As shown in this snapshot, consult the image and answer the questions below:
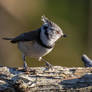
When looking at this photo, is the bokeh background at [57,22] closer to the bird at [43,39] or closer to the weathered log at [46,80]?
the bird at [43,39]

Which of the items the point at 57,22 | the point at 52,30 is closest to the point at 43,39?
the point at 52,30

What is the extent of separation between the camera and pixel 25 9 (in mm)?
9250

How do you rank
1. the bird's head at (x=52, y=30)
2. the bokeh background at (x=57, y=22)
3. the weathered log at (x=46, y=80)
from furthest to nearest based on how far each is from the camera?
the bokeh background at (x=57, y=22) < the bird's head at (x=52, y=30) < the weathered log at (x=46, y=80)

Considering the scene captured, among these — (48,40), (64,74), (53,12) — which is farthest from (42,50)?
(53,12)

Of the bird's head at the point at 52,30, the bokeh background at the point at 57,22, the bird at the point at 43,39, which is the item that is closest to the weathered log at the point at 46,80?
the bird at the point at 43,39

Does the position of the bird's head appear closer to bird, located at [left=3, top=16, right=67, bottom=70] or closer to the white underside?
bird, located at [left=3, top=16, right=67, bottom=70]

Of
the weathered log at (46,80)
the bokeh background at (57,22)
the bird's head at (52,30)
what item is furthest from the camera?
the bokeh background at (57,22)

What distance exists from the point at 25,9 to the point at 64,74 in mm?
5015

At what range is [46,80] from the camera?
4363mm

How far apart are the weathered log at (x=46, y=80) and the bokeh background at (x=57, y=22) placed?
4.35 metres

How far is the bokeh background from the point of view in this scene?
8984 mm

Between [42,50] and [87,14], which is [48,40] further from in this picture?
[87,14]

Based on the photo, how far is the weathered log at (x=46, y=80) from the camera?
4.23 meters

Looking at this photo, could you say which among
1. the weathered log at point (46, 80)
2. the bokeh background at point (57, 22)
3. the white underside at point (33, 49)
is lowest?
the weathered log at point (46, 80)
